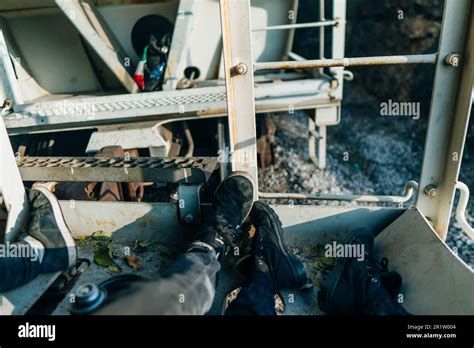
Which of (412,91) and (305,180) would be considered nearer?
(305,180)

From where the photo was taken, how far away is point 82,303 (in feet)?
4.10

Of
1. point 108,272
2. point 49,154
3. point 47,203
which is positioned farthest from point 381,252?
point 49,154

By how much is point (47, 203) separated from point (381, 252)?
172cm

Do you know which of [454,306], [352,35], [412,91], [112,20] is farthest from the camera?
[352,35]

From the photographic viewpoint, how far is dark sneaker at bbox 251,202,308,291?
1864mm

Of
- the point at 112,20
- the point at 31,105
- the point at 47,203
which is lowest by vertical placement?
the point at 47,203

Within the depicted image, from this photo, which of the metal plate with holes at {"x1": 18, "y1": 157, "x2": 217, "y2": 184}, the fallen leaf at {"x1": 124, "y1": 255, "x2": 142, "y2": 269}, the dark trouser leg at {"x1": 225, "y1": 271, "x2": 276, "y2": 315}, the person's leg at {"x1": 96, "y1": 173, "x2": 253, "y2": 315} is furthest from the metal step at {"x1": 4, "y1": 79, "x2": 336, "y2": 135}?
the dark trouser leg at {"x1": 225, "y1": 271, "x2": 276, "y2": 315}

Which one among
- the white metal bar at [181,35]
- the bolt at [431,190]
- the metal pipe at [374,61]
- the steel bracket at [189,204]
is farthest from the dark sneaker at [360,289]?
the white metal bar at [181,35]

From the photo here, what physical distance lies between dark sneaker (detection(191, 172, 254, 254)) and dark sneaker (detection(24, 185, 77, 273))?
2.15 ft

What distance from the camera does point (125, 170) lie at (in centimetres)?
213

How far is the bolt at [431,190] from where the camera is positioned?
6.27 feet

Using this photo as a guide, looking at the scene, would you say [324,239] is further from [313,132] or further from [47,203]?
[313,132]

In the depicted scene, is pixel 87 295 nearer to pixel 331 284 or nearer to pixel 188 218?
pixel 188 218

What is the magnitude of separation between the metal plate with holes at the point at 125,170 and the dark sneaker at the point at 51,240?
253 millimetres
